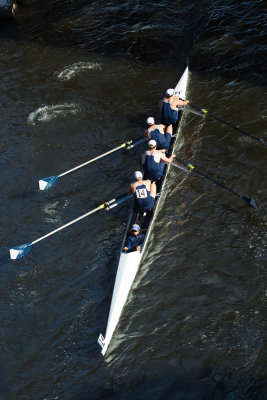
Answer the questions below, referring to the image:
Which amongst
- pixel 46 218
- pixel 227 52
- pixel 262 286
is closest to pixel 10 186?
pixel 46 218

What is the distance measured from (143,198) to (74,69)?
10.0 meters

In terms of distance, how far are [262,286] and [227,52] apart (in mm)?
11615

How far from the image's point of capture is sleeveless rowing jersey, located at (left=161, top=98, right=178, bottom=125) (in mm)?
16500

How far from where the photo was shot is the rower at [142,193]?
44.3ft

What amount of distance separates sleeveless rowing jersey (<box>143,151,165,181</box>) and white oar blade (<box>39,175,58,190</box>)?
2813 millimetres

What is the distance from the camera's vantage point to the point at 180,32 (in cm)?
2189

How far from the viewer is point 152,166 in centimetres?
1448

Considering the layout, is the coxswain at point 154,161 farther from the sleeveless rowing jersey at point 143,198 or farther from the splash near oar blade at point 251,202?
the splash near oar blade at point 251,202

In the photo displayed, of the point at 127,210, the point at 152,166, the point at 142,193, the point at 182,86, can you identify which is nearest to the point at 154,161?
the point at 152,166

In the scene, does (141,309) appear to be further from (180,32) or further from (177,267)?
(180,32)

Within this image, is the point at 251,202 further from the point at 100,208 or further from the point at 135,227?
the point at 100,208

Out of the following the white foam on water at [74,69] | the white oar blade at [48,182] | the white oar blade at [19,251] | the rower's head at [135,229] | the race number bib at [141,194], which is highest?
the white foam on water at [74,69]

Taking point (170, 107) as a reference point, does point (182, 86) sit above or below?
below

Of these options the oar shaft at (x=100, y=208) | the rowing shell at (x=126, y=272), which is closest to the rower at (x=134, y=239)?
the rowing shell at (x=126, y=272)
